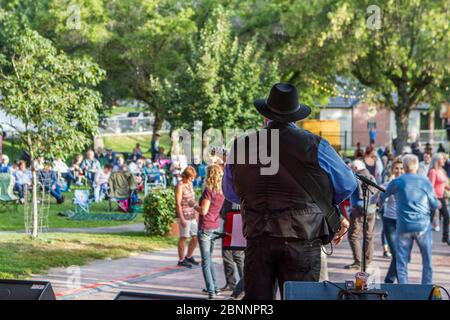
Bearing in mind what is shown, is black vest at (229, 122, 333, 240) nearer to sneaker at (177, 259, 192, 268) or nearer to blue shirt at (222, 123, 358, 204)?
blue shirt at (222, 123, 358, 204)

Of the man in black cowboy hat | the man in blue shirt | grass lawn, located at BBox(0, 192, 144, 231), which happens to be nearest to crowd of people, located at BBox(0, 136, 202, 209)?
grass lawn, located at BBox(0, 192, 144, 231)

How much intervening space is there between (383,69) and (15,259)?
2269cm

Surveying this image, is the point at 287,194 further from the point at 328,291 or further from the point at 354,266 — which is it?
the point at 354,266

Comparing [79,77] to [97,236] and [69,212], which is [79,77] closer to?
[97,236]

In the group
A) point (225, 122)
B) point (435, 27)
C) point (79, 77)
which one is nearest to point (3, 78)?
point (79, 77)

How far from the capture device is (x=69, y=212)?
20.4 meters

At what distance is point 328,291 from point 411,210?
533 cm

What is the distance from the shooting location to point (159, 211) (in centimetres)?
1595

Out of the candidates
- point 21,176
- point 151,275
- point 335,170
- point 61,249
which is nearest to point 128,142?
point 21,176

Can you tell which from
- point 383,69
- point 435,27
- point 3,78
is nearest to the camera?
point 3,78

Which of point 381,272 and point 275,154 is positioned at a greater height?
point 275,154

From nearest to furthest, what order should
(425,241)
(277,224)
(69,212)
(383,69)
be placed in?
(277,224) → (425,241) → (69,212) → (383,69)

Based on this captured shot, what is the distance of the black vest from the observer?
568cm

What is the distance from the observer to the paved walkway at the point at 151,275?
10.7 m
